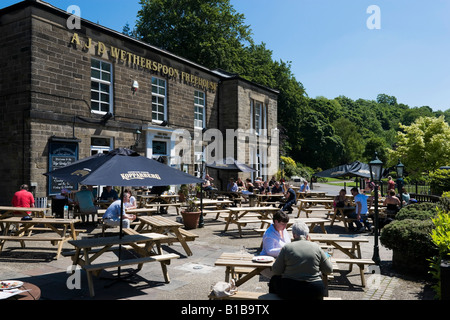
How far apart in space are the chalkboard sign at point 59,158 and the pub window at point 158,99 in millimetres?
5403

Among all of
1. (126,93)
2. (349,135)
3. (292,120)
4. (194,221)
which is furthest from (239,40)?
(349,135)

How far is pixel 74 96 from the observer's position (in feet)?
45.4

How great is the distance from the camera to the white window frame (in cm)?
2142

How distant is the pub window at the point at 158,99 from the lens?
18141 millimetres

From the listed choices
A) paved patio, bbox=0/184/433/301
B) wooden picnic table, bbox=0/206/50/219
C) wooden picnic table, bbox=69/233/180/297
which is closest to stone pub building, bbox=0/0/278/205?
wooden picnic table, bbox=0/206/50/219

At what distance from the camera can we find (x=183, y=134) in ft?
65.2

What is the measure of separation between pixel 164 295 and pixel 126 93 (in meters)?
12.6

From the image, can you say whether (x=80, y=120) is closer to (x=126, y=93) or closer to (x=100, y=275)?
(x=126, y=93)

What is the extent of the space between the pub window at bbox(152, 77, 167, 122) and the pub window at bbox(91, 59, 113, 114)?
2873 millimetres

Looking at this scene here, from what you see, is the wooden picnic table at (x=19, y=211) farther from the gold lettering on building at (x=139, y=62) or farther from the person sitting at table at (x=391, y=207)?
the person sitting at table at (x=391, y=207)

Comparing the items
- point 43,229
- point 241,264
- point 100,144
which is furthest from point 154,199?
point 241,264

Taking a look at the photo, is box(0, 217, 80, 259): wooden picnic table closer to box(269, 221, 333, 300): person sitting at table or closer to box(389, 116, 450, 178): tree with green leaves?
box(269, 221, 333, 300): person sitting at table

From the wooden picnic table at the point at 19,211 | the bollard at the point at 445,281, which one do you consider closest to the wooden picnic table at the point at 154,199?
the wooden picnic table at the point at 19,211

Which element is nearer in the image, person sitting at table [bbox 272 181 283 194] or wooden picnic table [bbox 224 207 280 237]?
wooden picnic table [bbox 224 207 280 237]
